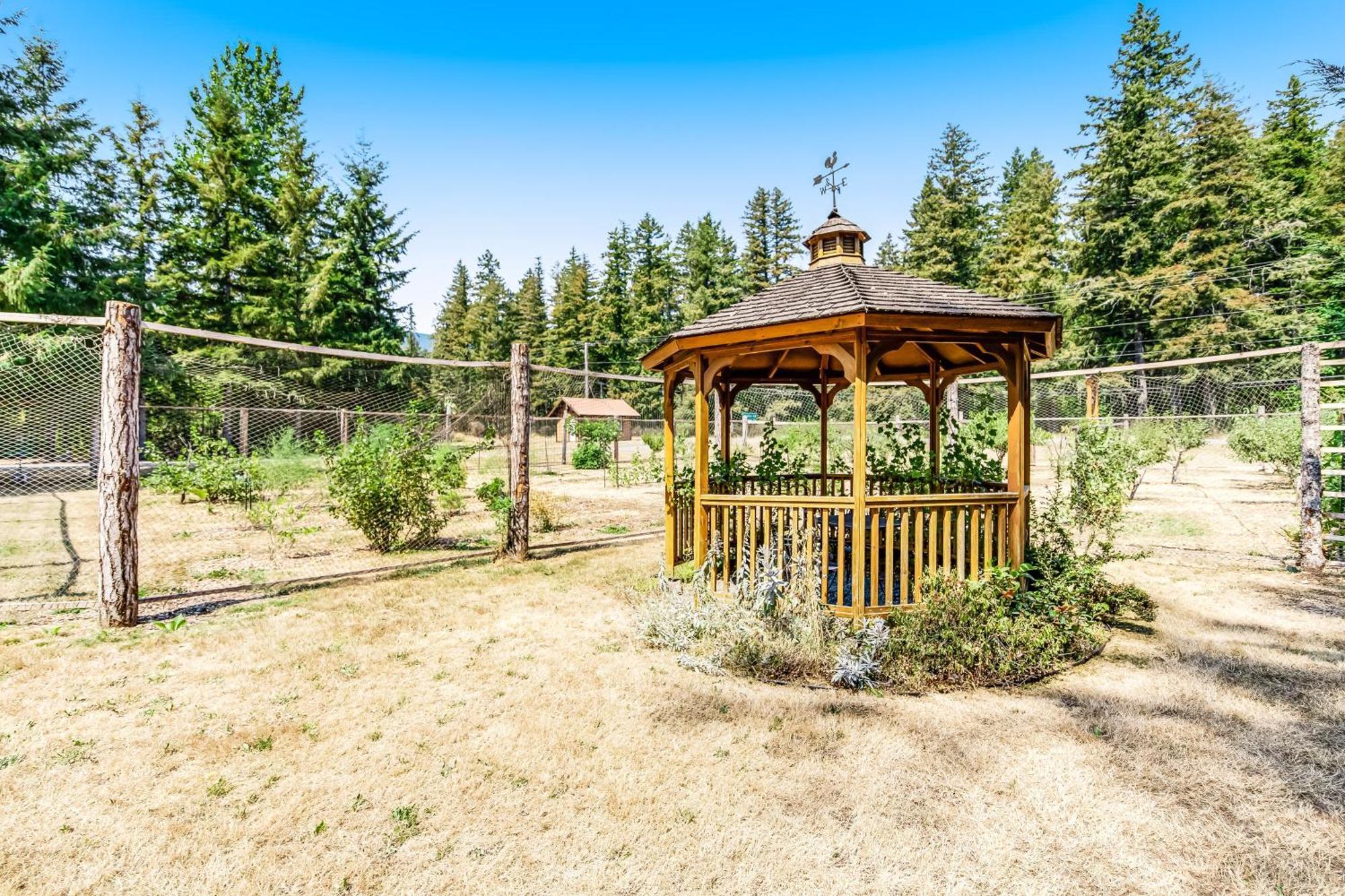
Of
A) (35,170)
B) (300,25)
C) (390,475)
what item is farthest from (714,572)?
(35,170)

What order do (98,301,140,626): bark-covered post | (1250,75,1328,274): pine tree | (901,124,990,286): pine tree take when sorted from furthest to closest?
(901,124,990,286): pine tree
(1250,75,1328,274): pine tree
(98,301,140,626): bark-covered post

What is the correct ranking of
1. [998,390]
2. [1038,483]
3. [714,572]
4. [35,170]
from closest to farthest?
[714,572] → [1038,483] → [35,170] → [998,390]

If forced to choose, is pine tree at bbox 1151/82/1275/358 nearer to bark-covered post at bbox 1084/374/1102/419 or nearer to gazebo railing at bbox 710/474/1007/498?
bark-covered post at bbox 1084/374/1102/419

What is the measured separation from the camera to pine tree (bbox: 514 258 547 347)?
160 ft

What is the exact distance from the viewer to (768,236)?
40531mm

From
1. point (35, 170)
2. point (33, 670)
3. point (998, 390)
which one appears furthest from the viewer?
point (998, 390)

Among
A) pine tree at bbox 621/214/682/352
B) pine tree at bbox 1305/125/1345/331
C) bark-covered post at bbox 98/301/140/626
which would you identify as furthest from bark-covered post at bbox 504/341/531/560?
pine tree at bbox 621/214/682/352

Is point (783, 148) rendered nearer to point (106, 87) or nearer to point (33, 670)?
point (33, 670)

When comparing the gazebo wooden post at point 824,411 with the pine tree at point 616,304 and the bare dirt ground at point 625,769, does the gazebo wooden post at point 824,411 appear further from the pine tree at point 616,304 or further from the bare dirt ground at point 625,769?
the pine tree at point 616,304

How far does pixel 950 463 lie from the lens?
6.42 m

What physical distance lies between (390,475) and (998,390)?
102 feet

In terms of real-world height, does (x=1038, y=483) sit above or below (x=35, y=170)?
below

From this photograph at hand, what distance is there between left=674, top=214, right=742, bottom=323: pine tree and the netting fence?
1809 cm

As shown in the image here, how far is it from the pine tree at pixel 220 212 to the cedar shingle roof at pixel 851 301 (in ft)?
81.5
